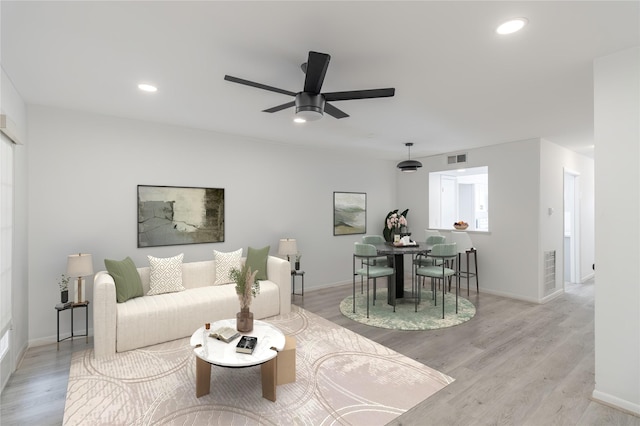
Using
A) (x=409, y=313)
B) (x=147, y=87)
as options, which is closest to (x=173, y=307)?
(x=147, y=87)

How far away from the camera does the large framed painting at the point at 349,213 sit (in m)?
6.30

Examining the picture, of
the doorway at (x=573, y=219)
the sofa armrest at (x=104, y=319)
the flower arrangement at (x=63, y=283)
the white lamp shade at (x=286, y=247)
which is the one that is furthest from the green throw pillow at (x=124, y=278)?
the doorway at (x=573, y=219)

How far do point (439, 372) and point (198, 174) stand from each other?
3.93 metres

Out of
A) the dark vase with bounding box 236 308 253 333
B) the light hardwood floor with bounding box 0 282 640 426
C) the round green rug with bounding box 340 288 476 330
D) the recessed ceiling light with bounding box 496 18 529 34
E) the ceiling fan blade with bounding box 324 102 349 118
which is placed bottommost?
the light hardwood floor with bounding box 0 282 640 426

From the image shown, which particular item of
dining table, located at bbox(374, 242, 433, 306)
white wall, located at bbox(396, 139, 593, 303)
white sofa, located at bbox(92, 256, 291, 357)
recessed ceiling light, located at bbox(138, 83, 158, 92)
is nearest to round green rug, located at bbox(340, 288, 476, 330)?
dining table, located at bbox(374, 242, 433, 306)

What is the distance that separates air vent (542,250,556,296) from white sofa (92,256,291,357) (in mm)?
4253

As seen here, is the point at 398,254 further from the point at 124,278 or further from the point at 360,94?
the point at 124,278

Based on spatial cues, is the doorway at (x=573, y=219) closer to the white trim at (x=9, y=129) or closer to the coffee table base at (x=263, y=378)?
the coffee table base at (x=263, y=378)

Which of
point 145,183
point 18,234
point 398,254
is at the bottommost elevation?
point 398,254

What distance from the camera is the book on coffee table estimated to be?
2646 millimetres

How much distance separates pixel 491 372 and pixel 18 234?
4776 millimetres

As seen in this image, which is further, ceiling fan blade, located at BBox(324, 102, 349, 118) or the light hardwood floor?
ceiling fan blade, located at BBox(324, 102, 349, 118)

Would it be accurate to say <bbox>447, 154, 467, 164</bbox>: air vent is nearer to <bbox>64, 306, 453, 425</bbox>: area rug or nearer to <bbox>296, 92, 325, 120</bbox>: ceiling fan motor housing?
<bbox>64, 306, 453, 425</bbox>: area rug

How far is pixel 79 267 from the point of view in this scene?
136 inches
